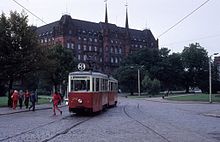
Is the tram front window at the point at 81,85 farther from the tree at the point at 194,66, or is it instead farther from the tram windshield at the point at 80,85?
the tree at the point at 194,66

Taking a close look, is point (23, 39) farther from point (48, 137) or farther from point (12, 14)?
point (48, 137)

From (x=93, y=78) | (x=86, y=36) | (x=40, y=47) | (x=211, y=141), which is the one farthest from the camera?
(x=86, y=36)

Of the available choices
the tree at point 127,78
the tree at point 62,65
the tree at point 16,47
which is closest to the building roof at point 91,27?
the tree at point 127,78

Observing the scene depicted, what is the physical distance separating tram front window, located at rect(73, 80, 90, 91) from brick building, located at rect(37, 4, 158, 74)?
365ft

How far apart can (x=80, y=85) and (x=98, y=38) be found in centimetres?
13484

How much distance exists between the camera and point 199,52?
5084 inches

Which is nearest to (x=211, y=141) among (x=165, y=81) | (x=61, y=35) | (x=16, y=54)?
(x=16, y=54)

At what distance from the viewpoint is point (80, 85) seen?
25781 mm

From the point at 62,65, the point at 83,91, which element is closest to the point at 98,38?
the point at 62,65

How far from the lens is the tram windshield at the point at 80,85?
25531 millimetres

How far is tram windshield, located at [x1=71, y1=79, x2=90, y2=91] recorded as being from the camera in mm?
25531

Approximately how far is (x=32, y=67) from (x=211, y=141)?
27870mm

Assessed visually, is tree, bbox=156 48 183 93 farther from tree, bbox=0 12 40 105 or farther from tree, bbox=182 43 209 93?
tree, bbox=0 12 40 105

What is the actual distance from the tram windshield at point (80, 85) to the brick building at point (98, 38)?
11120 cm
